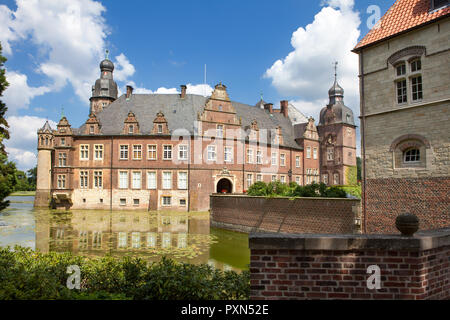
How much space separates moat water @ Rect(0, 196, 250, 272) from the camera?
1142cm

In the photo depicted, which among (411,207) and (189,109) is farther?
(189,109)

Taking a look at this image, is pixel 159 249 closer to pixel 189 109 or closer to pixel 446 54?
pixel 446 54

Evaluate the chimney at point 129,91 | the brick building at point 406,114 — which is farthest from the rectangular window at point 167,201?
the brick building at point 406,114

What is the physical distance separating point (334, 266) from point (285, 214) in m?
12.1

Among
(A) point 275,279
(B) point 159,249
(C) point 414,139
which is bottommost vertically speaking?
(B) point 159,249

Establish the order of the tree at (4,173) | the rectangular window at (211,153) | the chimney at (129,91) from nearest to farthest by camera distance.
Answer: the tree at (4,173) < the rectangular window at (211,153) < the chimney at (129,91)

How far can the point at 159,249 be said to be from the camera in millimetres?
12172

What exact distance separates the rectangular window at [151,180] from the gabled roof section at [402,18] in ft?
66.5

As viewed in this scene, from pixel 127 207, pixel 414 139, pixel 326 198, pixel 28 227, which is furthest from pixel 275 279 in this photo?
pixel 127 207

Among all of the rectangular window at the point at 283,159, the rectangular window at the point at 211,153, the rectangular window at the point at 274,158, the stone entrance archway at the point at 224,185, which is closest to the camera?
the rectangular window at the point at 211,153

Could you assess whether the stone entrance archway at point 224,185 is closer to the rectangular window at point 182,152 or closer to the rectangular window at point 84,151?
the rectangular window at point 182,152

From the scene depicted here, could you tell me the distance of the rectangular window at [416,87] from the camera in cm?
1148

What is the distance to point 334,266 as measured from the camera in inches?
151
